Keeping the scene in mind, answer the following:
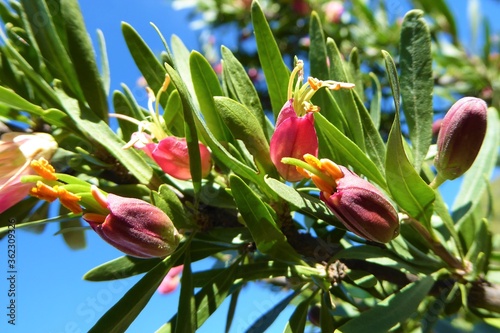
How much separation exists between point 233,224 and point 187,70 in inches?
10.2

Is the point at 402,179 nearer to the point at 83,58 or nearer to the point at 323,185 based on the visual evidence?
the point at 323,185

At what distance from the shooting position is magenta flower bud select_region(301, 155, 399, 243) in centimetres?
56

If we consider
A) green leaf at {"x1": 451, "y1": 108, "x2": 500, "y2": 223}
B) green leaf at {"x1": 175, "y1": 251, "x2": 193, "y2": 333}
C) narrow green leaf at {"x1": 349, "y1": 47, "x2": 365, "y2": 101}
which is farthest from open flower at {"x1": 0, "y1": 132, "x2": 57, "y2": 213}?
green leaf at {"x1": 451, "y1": 108, "x2": 500, "y2": 223}

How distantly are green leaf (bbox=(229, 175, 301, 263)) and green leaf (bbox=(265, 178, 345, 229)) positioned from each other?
31 millimetres

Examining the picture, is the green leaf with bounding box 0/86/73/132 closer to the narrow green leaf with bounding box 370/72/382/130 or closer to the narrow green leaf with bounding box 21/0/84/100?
the narrow green leaf with bounding box 21/0/84/100

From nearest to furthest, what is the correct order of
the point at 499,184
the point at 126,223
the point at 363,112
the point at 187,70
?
1. the point at 126,223
2. the point at 363,112
3. the point at 187,70
4. the point at 499,184

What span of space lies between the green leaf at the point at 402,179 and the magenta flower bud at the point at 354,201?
0.04 meters

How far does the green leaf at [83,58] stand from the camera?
76cm

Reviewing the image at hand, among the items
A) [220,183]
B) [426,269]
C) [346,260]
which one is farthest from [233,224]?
[426,269]

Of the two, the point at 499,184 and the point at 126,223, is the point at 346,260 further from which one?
the point at 499,184

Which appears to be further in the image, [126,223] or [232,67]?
[232,67]

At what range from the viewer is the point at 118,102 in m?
0.80

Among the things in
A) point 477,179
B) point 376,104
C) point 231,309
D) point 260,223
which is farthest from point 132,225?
point 477,179

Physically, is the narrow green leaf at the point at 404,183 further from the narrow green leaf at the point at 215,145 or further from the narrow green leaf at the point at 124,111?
the narrow green leaf at the point at 124,111
